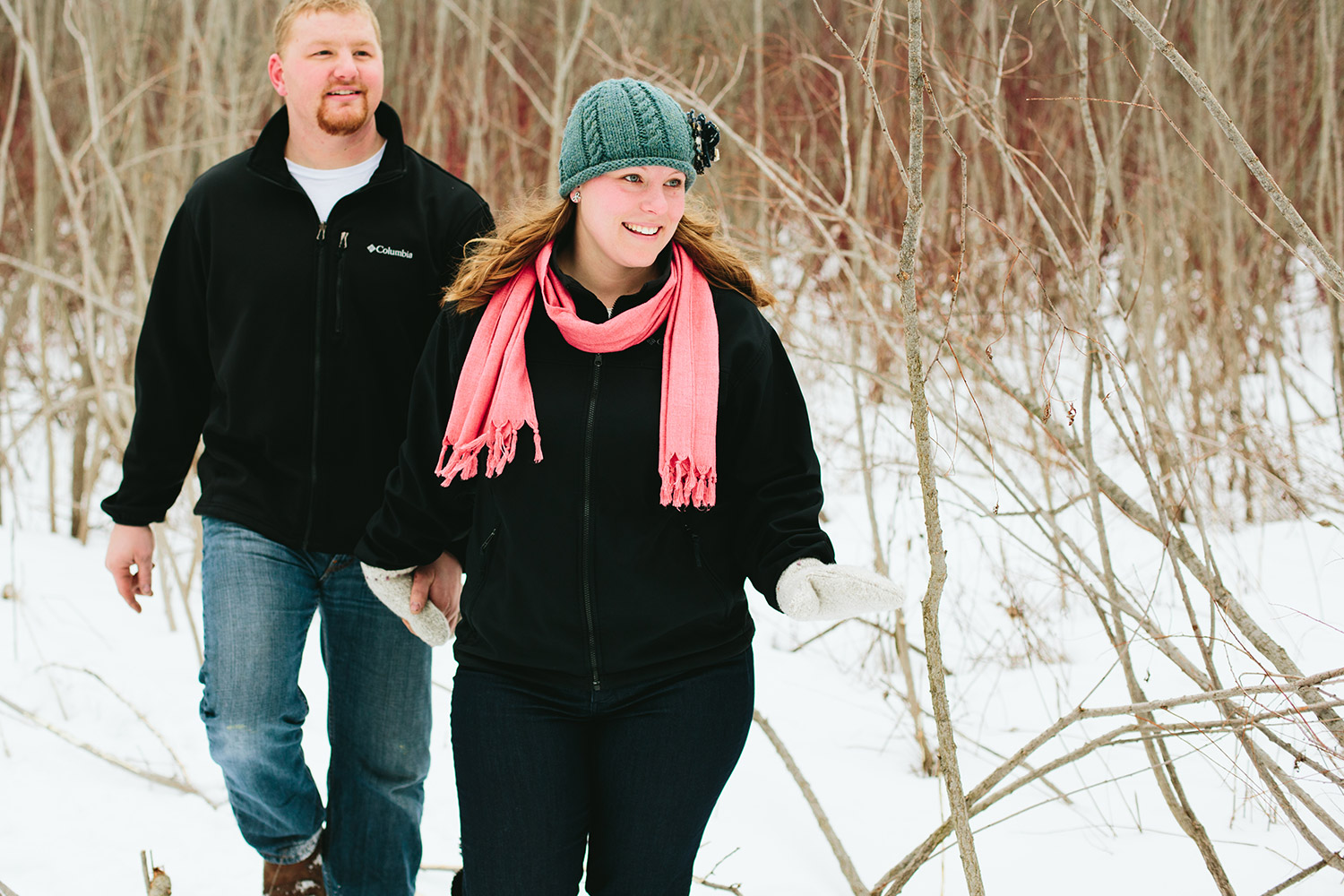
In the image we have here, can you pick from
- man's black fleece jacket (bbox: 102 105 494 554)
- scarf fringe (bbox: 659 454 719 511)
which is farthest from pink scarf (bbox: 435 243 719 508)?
man's black fleece jacket (bbox: 102 105 494 554)

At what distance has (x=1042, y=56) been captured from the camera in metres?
8.34

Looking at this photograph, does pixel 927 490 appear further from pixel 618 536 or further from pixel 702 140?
pixel 702 140

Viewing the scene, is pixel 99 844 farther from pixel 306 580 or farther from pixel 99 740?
pixel 306 580

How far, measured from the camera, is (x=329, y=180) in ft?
7.90

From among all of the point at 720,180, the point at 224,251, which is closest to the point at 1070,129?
the point at 720,180

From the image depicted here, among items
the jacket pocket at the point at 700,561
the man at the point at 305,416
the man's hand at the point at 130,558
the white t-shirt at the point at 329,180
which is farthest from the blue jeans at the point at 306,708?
the jacket pocket at the point at 700,561

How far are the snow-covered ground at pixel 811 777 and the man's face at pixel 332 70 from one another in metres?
1.93

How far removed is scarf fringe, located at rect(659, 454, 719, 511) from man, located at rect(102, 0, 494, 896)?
0.88 metres

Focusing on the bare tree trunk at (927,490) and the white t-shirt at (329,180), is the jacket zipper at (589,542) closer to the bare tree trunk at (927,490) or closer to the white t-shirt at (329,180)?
the bare tree trunk at (927,490)

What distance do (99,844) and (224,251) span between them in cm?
186

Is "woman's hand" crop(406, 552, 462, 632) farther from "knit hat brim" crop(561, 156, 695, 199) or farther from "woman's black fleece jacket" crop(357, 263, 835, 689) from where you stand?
"knit hat brim" crop(561, 156, 695, 199)

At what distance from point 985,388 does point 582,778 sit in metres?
4.08

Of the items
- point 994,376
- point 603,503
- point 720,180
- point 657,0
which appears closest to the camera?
point 603,503

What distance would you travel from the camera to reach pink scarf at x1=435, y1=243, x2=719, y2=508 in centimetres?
175
